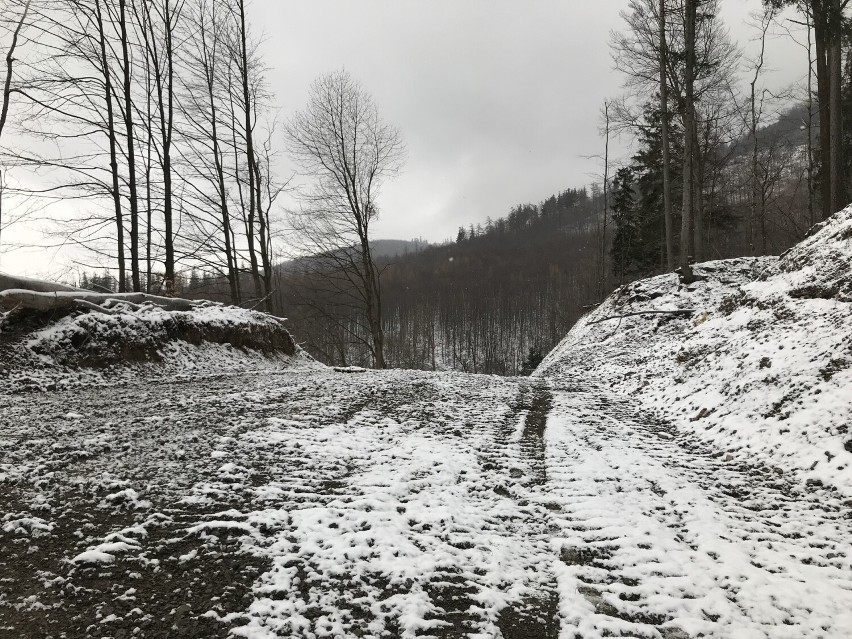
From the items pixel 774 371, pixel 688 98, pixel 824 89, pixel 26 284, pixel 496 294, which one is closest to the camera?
pixel 774 371

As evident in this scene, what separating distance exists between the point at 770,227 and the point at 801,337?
3775cm

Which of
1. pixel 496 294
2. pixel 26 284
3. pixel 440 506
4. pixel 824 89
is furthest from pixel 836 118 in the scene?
pixel 496 294

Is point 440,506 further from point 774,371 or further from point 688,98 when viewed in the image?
point 688,98

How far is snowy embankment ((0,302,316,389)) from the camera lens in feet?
22.7

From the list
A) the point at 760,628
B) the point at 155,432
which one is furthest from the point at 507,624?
the point at 155,432

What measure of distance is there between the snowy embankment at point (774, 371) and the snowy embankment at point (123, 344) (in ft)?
30.7

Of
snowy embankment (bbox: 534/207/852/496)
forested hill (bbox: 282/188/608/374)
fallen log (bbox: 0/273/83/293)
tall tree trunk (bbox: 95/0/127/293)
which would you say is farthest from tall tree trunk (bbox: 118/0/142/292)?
forested hill (bbox: 282/188/608/374)

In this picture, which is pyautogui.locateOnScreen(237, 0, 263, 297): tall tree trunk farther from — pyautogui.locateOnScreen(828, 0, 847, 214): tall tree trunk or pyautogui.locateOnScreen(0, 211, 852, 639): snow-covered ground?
pyautogui.locateOnScreen(828, 0, 847, 214): tall tree trunk

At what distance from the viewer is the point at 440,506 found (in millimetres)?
3379

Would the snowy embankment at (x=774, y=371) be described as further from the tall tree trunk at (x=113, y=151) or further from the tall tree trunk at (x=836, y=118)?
the tall tree trunk at (x=113, y=151)

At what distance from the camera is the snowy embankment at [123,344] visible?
6.93 m

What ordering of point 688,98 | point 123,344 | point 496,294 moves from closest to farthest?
point 123,344 → point 688,98 → point 496,294

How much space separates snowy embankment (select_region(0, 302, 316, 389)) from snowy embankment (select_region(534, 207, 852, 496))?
9.37 m

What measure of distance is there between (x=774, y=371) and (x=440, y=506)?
533 cm
